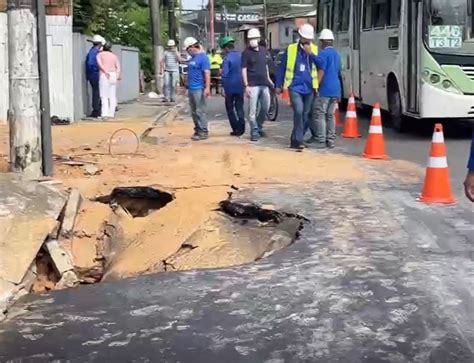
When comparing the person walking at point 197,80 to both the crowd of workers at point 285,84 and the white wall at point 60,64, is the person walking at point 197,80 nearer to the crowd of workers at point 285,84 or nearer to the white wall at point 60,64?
the crowd of workers at point 285,84

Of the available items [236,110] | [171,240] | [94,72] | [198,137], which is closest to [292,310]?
[171,240]

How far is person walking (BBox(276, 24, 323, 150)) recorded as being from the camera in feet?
40.3

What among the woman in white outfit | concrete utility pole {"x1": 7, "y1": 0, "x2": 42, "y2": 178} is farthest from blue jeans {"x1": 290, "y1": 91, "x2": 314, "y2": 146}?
the woman in white outfit

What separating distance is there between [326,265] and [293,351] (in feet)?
5.68

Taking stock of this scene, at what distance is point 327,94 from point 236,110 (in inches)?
99.1

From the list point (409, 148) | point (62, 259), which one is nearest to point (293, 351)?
point (62, 259)

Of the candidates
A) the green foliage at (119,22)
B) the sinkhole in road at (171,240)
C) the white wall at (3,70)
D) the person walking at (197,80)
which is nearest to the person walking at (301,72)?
the person walking at (197,80)

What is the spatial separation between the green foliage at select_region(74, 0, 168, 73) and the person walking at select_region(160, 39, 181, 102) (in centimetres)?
209

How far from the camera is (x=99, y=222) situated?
7906mm

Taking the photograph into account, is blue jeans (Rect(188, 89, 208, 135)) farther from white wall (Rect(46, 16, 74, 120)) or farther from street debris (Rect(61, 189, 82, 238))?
street debris (Rect(61, 189, 82, 238))

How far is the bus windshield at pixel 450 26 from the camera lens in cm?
1330

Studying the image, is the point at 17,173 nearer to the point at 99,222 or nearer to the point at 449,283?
the point at 99,222

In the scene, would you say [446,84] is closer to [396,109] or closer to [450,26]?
[450,26]

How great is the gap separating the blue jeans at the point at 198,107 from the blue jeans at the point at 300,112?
1.99m
